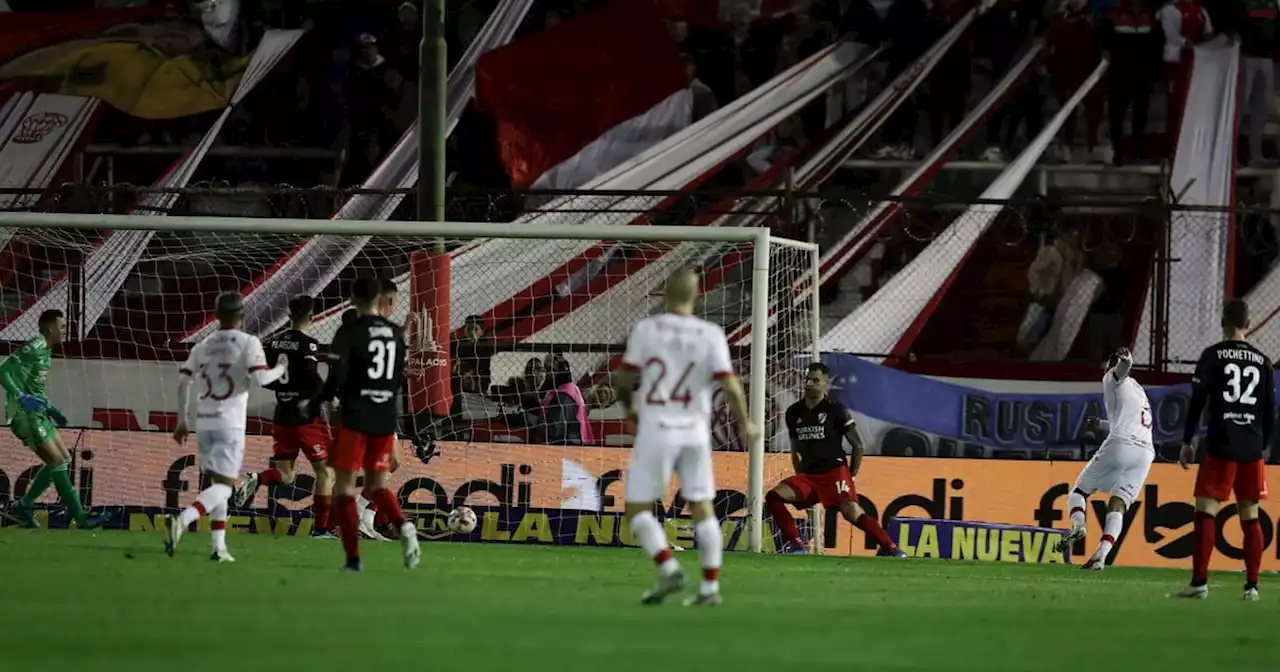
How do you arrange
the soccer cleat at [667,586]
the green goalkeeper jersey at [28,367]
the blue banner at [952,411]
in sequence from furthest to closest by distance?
the blue banner at [952,411]
the green goalkeeper jersey at [28,367]
the soccer cleat at [667,586]

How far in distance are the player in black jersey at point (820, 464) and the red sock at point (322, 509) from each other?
3.95 m

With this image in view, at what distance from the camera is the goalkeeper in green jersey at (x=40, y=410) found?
58.3 ft

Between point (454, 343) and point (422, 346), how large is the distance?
0.74 m

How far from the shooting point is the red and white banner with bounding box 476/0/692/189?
24.4m

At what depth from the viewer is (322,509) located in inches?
703

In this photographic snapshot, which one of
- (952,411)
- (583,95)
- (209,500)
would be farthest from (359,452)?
(583,95)

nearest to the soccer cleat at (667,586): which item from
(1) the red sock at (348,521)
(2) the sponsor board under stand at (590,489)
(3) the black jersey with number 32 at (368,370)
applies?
(1) the red sock at (348,521)

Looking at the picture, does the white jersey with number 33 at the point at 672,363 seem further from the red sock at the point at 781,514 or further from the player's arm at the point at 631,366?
the red sock at the point at 781,514

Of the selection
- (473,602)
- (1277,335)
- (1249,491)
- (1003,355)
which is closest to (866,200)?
(1003,355)

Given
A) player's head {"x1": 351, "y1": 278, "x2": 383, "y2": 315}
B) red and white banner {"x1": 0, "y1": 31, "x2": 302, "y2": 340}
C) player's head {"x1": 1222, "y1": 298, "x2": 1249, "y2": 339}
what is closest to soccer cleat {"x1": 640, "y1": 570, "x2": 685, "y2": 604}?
player's head {"x1": 351, "y1": 278, "x2": 383, "y2": 315}

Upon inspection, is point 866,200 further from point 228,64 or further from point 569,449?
point 228,64

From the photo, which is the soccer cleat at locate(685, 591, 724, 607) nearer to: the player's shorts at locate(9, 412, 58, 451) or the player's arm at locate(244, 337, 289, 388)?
the player's arm at locate(244, 337, 289, 388)

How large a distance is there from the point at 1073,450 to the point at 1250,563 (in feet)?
20.8

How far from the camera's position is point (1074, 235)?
23.3 m
